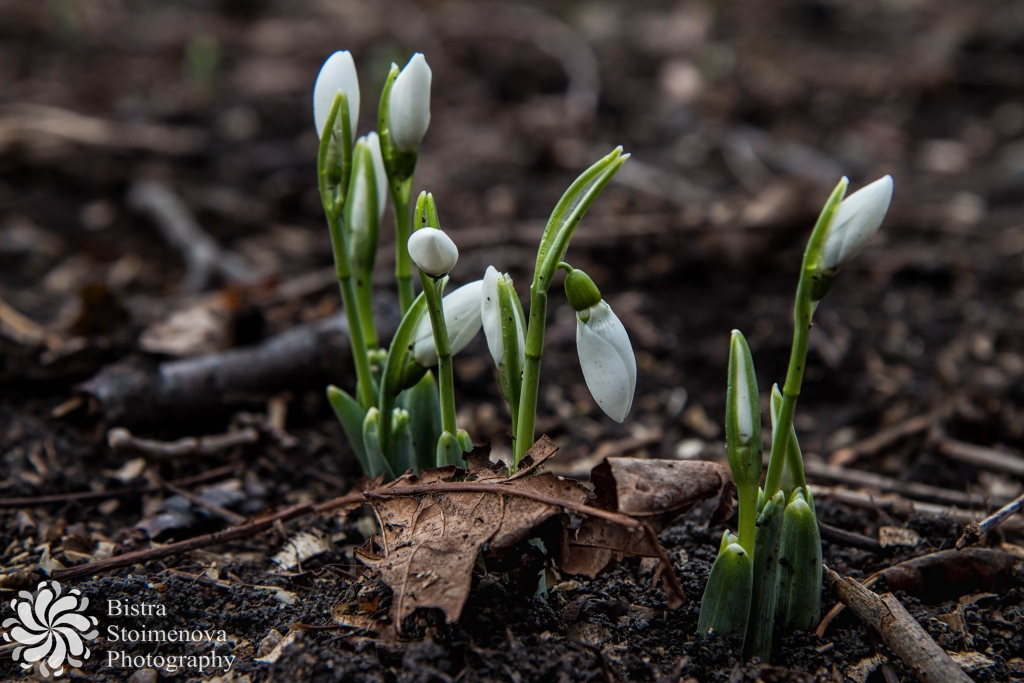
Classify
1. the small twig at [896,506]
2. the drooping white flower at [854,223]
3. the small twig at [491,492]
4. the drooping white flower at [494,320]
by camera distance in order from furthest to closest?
the small twig at [896,506], the drooping white flower at [494,320], the small twig at [491,492], the drooping white flower at [854,223]

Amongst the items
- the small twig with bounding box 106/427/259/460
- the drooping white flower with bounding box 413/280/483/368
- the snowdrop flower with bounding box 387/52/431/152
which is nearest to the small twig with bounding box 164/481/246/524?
the small twig with bounding box 106/427/259/460

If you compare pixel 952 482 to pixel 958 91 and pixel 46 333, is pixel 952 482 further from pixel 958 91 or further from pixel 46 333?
pixel 958 91

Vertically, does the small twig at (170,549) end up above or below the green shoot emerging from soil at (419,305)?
below

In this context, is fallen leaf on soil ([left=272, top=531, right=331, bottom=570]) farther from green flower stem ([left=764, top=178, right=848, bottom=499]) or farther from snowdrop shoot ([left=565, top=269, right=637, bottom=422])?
green flower stem ([left=764, top=178, right=848, bottom=499])

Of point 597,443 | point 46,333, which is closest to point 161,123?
point 46,333

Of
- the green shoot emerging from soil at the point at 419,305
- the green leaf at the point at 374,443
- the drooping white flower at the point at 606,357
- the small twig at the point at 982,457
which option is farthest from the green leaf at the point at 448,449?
the small twig at the point at 982,457

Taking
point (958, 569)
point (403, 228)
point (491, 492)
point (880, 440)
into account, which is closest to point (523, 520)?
point (491, 492)

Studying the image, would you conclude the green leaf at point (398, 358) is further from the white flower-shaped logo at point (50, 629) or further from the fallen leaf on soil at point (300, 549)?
the white flower-shaped logo at point (50, 629)
